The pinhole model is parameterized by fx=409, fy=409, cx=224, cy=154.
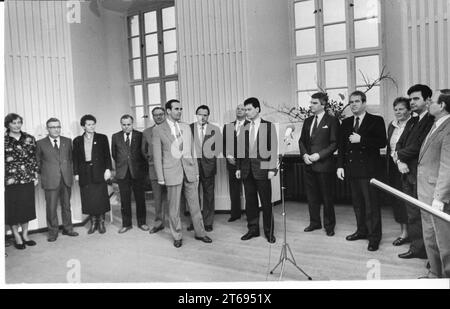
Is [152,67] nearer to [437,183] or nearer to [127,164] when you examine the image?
[127,164]

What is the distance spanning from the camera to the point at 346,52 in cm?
575

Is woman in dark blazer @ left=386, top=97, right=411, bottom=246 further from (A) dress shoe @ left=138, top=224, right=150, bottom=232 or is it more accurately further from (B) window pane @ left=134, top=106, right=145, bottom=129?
(B) window pane @ left=134, top=106, right=145, bottom=129

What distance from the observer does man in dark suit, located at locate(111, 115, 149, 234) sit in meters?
4.58

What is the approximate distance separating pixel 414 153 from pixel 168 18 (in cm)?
472

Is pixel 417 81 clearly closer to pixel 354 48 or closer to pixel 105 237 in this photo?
pixel 354 48

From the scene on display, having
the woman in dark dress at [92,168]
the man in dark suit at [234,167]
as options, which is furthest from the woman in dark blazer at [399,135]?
the woman in dark dress at [92,168]

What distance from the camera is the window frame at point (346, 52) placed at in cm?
550

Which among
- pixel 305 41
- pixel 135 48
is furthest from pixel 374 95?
pixel 135 48

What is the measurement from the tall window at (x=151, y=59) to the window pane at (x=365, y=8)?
2806 millimetres

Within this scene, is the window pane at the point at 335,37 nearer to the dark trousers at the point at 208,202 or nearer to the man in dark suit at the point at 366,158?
the man in dark suit at the point at 366,158

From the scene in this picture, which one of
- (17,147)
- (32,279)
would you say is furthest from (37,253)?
(17,147)

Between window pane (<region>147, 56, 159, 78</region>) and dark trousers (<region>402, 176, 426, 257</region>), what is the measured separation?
472 cm

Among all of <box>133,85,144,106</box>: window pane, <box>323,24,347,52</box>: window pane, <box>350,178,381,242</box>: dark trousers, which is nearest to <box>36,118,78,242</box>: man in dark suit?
<box>133,85,144,106</box>: window pane

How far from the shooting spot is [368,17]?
5.51 meters
